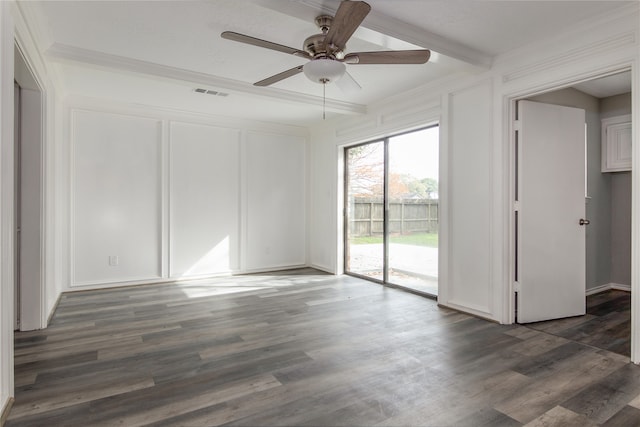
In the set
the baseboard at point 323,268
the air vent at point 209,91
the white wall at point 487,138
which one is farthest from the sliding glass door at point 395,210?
the air vent at point 209,91

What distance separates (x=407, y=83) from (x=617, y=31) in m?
1.93

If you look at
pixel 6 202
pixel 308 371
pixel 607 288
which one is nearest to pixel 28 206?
pixel 6 202

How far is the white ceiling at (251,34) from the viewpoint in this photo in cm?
264

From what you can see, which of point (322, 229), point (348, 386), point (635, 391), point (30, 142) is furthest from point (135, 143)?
point (635, 391)

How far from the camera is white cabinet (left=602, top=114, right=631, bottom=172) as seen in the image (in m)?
4.61

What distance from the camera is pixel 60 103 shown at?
4.55 m

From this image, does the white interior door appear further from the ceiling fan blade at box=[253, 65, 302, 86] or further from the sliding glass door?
the ceiling fan blade at box=[253, 65, 302, 86]

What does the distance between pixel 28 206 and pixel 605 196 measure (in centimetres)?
664

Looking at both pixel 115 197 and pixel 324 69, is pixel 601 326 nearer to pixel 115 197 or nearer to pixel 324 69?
pixel 324 69

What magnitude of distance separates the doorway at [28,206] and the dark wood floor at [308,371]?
0.98ft

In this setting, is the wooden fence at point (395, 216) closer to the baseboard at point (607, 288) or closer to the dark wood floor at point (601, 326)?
the dark wood floor at point (601, 326)

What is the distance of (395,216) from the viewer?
5133mm

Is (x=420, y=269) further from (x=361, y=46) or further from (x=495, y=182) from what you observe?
(x=361, y=46)

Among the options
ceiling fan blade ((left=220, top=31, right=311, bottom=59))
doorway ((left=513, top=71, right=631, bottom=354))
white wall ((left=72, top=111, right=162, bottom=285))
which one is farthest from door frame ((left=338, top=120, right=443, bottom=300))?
white wall ((left=72, top=111, right=162, bottom=285))
